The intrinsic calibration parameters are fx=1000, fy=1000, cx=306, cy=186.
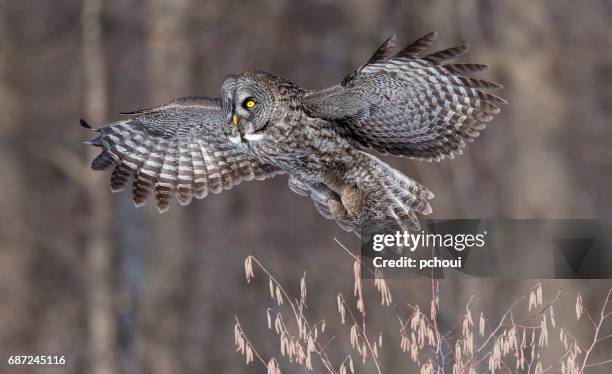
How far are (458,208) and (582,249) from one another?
6.67 ft

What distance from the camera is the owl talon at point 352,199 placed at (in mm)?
3174

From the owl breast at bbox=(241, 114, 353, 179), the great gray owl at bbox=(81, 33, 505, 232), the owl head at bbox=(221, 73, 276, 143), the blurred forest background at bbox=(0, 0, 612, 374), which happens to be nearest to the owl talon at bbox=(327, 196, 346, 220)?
the great gray owl at bbox=(81, 33, 505, 232)

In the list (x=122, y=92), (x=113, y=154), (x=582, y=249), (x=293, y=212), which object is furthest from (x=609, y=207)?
(x=113, y=154)

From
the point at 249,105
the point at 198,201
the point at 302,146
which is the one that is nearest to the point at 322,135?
the point at 302,146

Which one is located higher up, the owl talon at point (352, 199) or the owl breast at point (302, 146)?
the owl breast at point (302, 146)

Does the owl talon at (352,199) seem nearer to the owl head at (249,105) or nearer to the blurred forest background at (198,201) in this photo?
the owl head at (249,105)

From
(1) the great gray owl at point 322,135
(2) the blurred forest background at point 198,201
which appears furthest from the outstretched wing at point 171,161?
(2) the blurred forest background at point 198,201

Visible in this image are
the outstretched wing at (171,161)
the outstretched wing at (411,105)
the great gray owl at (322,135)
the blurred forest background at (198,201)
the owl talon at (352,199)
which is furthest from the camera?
the blurred forest background at (198,201)

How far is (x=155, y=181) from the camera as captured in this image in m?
3.36

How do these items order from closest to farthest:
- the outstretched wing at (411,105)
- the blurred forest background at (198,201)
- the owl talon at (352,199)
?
the outstretched wing at (411,105)
the owl talon at (352,199)
the blurred forest background at (198,201)

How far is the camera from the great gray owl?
2963 millimetres

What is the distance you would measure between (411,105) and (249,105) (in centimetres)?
49

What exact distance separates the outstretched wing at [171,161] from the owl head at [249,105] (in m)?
0.25

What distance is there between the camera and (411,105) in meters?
3.05
